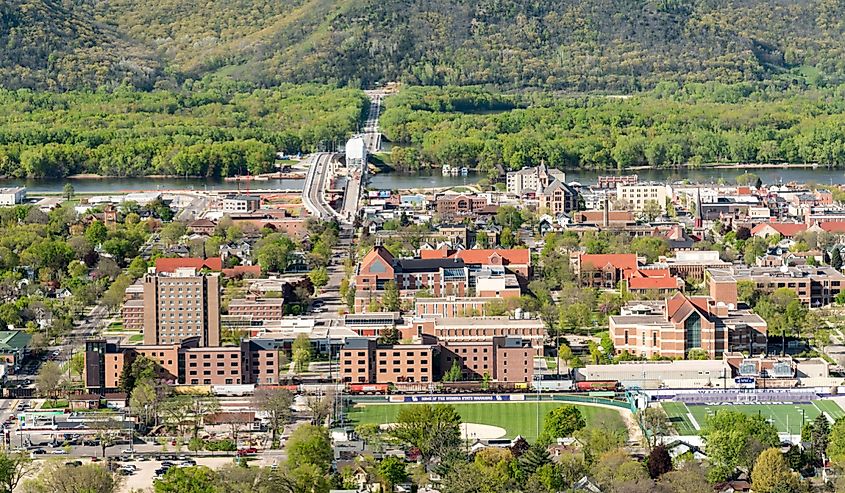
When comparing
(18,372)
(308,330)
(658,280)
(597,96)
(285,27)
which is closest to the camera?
(18,372)

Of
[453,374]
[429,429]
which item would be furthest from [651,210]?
[429,429]

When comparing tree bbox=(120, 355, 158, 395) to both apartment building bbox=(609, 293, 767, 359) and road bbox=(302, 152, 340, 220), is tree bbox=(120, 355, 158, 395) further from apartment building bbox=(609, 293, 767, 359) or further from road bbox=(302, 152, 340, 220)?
road bbox=(302, 152, 340, 220)

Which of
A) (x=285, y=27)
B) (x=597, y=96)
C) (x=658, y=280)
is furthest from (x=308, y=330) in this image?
(x=285, y=27)

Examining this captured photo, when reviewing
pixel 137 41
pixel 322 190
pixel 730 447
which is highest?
pixel 137 41

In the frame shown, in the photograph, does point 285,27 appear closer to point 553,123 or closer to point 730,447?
point 553,123

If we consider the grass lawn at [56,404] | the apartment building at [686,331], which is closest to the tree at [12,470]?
the grass lawn at [56,404]

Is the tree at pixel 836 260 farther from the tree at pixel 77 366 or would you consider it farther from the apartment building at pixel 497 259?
the tree at pixel 77 366

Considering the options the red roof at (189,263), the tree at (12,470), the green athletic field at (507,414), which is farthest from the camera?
the red roof at (189,263)

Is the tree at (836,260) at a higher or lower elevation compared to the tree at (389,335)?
higher
